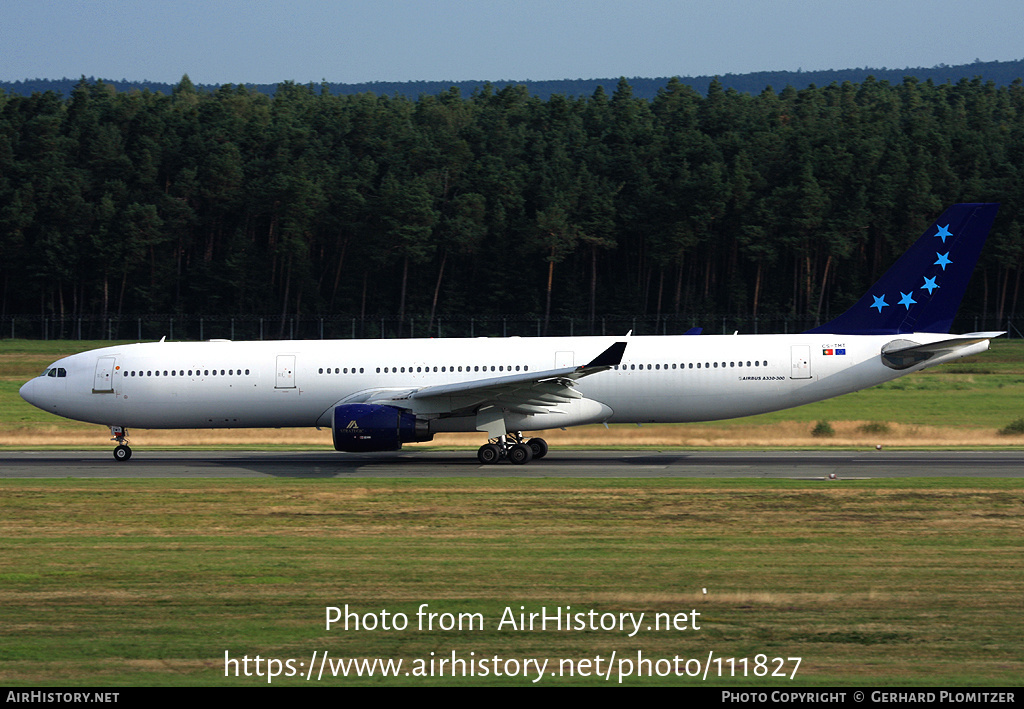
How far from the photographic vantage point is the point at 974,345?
1136 inches

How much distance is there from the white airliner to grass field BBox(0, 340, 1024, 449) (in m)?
5.05

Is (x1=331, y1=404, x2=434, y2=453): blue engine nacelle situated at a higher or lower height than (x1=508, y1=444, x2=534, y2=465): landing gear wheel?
higher

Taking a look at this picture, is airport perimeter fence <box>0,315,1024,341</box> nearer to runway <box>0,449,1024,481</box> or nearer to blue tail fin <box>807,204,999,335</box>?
runway <box>0,449,1024,481</box>

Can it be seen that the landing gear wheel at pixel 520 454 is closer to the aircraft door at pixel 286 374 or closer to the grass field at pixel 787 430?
the grass field at pixel 787 430

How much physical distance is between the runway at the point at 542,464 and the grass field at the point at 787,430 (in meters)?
3.09

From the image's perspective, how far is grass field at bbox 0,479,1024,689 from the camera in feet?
35.9

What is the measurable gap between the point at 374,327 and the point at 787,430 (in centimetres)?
4000

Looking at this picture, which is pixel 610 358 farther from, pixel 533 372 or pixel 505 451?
pixel 505 451

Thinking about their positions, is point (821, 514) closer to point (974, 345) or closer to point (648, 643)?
point (648, 643)

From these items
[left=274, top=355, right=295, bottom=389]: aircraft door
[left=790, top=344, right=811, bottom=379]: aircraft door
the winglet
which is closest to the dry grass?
[left=790, top=344, right=811, bottom=379]: aircraft door

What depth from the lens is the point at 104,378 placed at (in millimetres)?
31203

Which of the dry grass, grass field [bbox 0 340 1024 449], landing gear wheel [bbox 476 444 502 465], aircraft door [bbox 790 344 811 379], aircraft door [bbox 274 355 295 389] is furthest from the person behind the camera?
grass field [bbox 0 340 1024 449]

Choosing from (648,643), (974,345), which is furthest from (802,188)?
(648,643)

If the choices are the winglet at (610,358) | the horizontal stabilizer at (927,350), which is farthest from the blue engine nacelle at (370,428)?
the horizontal stabilizer at (927,350)
